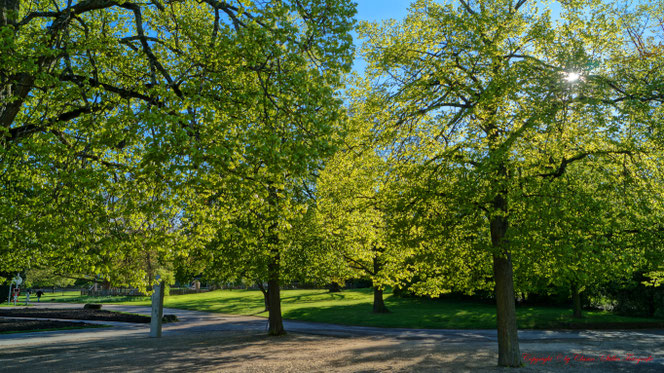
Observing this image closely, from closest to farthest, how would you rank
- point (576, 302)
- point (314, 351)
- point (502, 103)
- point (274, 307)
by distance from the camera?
point (502, 103), point (314, 351), point (274, 307), point (576, 302)

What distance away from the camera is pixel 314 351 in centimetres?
1731

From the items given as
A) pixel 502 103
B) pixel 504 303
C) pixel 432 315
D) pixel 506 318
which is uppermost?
pixel 502 103

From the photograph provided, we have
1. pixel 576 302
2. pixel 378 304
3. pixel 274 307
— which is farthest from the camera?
Result: pixel 378 304

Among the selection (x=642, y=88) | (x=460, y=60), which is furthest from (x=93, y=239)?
(x=642, y=88)

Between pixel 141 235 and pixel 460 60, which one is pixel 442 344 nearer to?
pixel 460 60

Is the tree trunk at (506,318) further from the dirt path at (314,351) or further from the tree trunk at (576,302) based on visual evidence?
the tree trunk at (576,302)

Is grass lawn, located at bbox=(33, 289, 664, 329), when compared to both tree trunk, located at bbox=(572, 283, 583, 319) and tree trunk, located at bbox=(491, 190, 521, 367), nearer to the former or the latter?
tree trunk, located at bbox=(572, 283, 583, 319)

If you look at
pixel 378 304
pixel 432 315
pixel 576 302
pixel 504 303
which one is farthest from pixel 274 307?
pixel 576 302

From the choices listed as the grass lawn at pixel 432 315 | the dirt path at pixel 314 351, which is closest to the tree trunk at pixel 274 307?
the dirt path at pixel 314 351

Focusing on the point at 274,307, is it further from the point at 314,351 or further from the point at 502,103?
the point at 502,103

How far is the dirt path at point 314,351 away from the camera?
45.3 feet

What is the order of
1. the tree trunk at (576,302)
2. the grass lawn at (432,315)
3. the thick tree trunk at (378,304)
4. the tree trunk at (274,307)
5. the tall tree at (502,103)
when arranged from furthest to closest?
the thick tree trunk at (378,304)
the tree trunk at (576,302)
the grass lawn at (432,315)
the tree trunk at (274,307)
the tall tree at (502,103)

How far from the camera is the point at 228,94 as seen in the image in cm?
1069

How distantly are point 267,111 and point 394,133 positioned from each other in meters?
6.14
